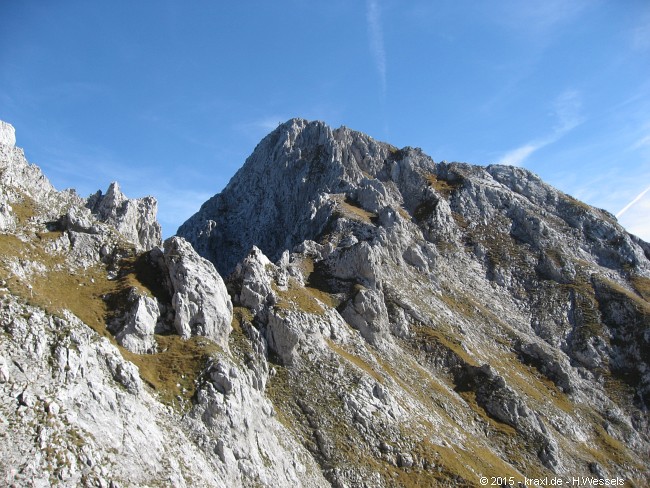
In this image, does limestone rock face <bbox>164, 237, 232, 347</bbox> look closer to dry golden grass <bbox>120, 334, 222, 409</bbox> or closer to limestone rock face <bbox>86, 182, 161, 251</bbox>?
dry golden grass <bbox>120, 334, 222, 409</bbox>

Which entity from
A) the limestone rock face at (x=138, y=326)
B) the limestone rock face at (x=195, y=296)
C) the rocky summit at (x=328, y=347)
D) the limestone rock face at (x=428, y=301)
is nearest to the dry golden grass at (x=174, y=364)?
the rocky summit at (x=328, y=347)

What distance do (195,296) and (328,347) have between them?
71.0 feet

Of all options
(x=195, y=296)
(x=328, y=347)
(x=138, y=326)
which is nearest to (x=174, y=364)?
(x=138, y=326)

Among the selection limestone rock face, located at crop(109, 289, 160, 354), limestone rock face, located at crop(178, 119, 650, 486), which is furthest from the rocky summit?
limestone rock face, located at crop(178, 119, 650, 486)

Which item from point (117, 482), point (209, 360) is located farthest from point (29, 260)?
point (117, 482)

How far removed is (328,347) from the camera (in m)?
76.0

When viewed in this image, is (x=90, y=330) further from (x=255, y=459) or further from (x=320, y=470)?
(x=320, y=470)

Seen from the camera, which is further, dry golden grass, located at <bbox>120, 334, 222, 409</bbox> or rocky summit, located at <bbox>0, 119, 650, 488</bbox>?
dry golden grass, located at <bbox>120, 334, 222, 409</bbox>

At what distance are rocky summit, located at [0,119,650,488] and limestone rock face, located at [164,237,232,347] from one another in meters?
0.28

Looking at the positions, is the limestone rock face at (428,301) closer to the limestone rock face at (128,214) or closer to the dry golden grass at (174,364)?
the dry golden grass at (174,364)

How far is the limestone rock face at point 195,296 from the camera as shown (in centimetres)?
6341

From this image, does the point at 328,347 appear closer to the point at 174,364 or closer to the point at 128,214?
the point at 174,364

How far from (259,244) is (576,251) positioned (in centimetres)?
9561

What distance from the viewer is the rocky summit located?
1725 inches
